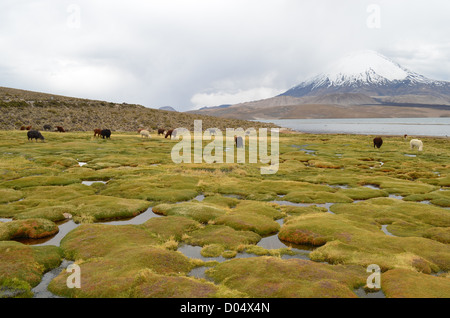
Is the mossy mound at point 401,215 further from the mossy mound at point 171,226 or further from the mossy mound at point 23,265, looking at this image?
the mossy mound at point 23,265

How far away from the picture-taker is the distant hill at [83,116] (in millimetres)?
84188

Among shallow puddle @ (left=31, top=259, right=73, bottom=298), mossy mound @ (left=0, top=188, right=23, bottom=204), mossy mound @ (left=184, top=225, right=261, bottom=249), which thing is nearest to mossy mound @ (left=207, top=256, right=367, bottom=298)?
mossy mound @ (left=184, top=225, right=261, bottom=249)

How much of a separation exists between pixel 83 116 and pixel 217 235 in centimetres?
9517

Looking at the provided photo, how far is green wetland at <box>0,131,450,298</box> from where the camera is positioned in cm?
1020

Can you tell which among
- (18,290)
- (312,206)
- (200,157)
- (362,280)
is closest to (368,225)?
(312,206)

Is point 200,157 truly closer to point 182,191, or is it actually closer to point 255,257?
point 182,191

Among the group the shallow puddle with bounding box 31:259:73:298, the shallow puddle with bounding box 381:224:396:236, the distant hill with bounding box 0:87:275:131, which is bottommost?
the shallow puddle with bounding box 31:259:73:298

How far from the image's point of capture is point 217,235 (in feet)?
50.4

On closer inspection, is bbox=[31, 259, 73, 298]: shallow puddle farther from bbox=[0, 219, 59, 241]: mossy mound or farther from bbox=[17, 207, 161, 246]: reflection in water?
bbox=[0, 219, 59, 241]: mossy mound

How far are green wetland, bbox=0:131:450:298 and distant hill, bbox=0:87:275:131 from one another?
62.0 meters

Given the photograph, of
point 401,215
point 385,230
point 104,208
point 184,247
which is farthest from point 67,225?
point 401,215

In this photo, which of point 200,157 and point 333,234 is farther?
point 200,157

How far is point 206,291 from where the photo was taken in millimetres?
9680

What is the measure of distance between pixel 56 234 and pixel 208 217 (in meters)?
8.47
